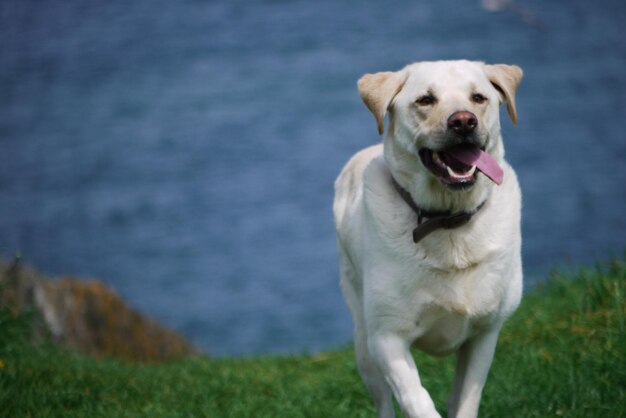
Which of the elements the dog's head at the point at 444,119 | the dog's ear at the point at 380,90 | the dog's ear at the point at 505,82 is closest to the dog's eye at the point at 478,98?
A: the dog's head at the point at 444,119

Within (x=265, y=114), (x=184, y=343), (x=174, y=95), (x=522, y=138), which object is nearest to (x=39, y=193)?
(x=174, y=95)

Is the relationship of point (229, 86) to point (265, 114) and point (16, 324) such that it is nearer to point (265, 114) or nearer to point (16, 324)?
point (265, 114)

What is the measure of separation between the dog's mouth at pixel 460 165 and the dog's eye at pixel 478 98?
0.23 meters

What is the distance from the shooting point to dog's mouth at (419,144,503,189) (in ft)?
12.2

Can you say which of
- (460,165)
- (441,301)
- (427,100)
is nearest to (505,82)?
(427,100)

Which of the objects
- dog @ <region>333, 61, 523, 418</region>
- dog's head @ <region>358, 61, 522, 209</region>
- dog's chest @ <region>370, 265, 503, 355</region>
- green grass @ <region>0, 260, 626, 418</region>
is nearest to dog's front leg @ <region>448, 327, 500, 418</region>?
dog @ <region>333, 61, 523, 418</region>

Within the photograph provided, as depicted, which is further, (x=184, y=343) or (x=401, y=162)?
(x=184, y=343)

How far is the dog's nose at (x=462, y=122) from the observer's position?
3.65m

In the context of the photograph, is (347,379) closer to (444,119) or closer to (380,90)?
(380,90)

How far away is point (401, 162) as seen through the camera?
400 centimetres

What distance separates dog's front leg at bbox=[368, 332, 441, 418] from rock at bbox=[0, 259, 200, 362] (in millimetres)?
4653

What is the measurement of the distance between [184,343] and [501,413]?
17.3 feet

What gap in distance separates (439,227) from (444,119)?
49 cm

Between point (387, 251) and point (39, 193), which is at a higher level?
point (387, 251)
